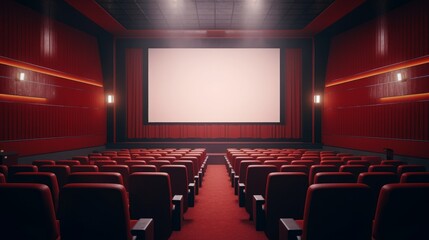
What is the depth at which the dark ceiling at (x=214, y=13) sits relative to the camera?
9031 mm

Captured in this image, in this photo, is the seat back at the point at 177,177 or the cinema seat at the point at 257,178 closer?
the cinema seat at the point at 257,178

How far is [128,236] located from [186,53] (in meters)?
11.8

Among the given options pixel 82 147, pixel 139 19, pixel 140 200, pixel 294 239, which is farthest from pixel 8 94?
pixel 294 239

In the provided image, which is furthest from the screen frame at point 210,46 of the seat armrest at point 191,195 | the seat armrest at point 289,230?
the seat armrest at point 289,230

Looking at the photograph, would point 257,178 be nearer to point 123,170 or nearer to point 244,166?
point 244,166

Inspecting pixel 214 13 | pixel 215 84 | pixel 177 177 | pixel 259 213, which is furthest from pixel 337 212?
pixel 215 84

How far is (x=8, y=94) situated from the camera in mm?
7598

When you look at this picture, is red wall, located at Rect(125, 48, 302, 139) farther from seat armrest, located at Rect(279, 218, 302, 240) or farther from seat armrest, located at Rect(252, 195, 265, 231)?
seat armrest, located at Rect(279, 218, 302, 240)

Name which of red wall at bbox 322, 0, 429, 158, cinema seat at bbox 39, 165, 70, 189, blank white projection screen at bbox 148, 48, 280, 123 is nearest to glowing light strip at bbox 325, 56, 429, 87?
red wall at bbox 322, 0, 429, 158

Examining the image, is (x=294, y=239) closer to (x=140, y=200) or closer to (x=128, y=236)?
(x=128, y=236)

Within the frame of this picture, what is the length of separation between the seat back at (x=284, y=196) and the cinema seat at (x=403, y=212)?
3.52 ft

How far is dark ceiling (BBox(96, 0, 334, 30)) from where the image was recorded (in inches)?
356

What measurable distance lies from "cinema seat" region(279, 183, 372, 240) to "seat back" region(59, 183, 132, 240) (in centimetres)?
99

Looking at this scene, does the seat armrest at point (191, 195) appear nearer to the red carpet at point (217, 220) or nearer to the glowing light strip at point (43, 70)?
the red carpet at point (217, 220)
